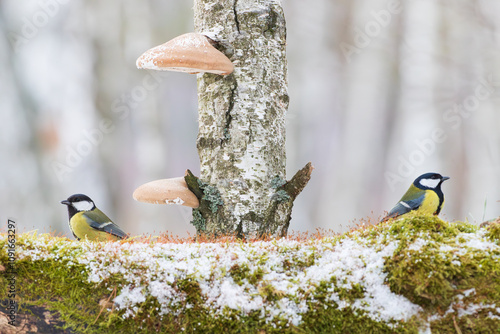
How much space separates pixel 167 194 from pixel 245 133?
640 millimetres

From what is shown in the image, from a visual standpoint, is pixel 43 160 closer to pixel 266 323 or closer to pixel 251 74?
pixel 251 74

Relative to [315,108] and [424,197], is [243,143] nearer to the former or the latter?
[424,197]

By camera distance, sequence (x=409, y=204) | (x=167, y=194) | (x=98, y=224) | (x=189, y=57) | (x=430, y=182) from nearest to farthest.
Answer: (x=189, y=57) < (x=167, y=194) < (x=409, y=204) < (x=430, y=182) < (x=98, y=224)

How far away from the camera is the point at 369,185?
770 centimetres

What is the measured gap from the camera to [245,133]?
2641mm

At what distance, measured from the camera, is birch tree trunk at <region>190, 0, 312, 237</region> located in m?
2.63

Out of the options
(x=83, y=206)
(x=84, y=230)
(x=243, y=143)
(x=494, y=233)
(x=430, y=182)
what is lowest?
(x=84, y=230)

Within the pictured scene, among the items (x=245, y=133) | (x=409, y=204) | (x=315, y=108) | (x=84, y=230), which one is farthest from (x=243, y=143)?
(x=315, y=108)

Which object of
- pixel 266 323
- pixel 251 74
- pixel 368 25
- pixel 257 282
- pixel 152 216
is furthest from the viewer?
pixel 368 25

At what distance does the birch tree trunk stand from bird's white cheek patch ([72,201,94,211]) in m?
1.24

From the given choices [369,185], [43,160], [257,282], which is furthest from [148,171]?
[257,282]

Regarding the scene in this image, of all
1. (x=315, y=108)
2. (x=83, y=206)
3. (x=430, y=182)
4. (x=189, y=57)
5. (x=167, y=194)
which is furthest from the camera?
(x=315, y=108)

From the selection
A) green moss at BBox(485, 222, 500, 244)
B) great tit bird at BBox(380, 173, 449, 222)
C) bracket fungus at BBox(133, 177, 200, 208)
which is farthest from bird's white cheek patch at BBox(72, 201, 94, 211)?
green moss at BBox(485, 222, 500, 244)

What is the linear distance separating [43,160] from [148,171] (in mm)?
1740
